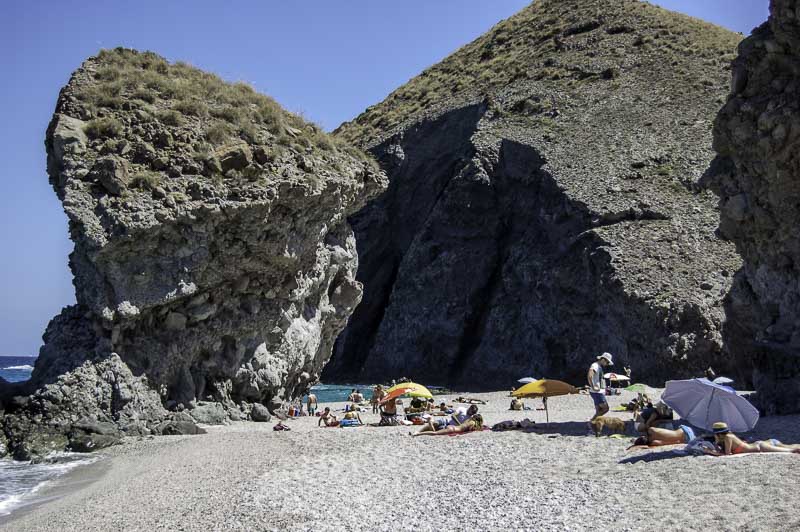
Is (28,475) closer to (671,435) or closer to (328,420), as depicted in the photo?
(328,420)

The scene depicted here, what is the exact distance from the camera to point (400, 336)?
58.3m

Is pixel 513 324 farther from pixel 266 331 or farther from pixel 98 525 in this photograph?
pixel 98 525

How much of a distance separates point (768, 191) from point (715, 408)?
8.35 metres

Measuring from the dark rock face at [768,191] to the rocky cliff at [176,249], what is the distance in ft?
44.0

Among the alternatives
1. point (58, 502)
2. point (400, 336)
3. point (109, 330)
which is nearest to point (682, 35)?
point (400, 336)

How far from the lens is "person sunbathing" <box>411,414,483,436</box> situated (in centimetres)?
1947

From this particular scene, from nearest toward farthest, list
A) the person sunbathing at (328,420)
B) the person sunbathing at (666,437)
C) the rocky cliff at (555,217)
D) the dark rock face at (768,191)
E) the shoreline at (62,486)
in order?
the shoreline at (62,486) < the person sunbathing at (666,437) < the dark rock face at (768,191) < the person sunbathing at (328,420) < the rocky cliff at (555,217)

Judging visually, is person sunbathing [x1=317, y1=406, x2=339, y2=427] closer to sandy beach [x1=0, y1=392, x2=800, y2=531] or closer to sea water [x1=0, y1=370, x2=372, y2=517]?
sandy beach [x1=0, y1=392, x2=800, y2=531]

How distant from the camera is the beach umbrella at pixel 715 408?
1467 centimetres

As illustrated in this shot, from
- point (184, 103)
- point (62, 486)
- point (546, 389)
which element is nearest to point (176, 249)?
point (184, 103)

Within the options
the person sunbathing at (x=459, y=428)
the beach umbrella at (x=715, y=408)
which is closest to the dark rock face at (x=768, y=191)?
the beach umbrella at (x=715, y=408)

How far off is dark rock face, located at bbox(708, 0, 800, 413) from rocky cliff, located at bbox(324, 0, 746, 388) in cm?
1845

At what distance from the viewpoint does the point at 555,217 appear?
5062cm

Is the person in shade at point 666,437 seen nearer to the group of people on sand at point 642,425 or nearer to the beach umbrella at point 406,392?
the group of people on sand at point 642,425
